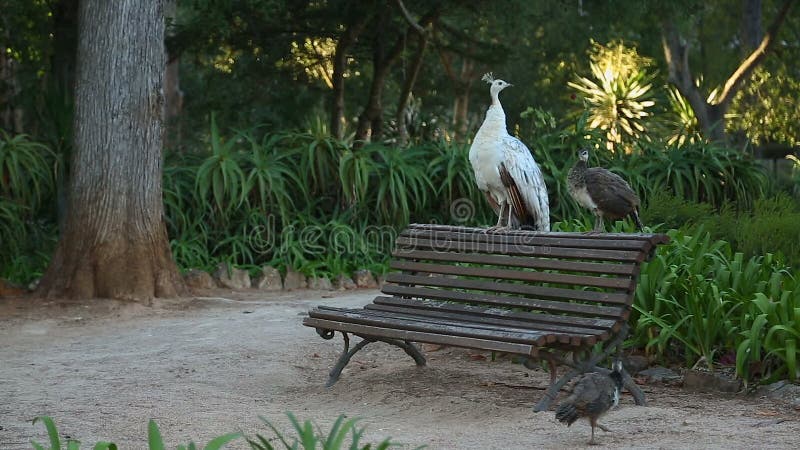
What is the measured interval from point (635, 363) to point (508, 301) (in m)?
1.02

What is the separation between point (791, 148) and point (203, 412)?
78.6ft

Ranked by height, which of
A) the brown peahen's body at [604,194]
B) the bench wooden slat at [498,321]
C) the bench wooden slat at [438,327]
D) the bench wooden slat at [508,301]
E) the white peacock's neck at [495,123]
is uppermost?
the white peacock's neck at [495,123]

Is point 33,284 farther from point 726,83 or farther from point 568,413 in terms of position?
point 726,83

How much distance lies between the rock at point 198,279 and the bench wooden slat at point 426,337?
4.34 m

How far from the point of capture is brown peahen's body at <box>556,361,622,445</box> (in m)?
5.12

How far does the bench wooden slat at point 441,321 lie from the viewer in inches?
221

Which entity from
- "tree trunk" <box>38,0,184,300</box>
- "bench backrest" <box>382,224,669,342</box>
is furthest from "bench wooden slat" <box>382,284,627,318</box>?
"tree trunk" <box>38,0,184,300</box>

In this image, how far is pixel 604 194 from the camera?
22.7 feet

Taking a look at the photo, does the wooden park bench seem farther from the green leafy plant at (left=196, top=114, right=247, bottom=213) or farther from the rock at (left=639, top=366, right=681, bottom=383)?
the green leafy plant at (left=196, top=114, right=247, bottom=213)

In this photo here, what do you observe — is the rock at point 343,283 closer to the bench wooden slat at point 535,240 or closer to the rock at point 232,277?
the rock at point 232,277

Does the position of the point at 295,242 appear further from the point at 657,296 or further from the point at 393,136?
the point at 657,296

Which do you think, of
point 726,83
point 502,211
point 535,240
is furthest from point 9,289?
point 726,83

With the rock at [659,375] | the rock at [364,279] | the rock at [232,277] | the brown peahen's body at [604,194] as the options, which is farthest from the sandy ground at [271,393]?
the rock at [364,279]

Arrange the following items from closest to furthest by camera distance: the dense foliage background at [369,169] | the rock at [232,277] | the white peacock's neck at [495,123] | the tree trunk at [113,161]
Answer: the dense foliage background at [369,169]
the white peacock's neck at [495,123]
the tree trunk at [113,161]
the rock at [232,277]
